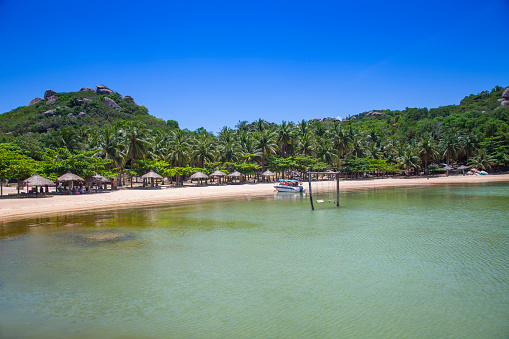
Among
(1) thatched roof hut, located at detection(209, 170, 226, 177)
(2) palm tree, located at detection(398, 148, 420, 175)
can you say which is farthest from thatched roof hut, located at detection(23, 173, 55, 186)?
(2) palm tree, located at detection(398, 148, 420, 175)

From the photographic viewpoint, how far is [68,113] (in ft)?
255

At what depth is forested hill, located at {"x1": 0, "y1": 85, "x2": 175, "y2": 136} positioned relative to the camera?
2640 inches

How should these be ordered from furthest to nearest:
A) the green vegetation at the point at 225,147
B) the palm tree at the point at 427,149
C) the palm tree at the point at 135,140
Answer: the palm tree at the point at 427,149, the palm tree at the point at 135,140, the green vegetation at the point at 225,147

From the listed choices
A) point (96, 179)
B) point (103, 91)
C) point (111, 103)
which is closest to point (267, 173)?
point (96, 179)

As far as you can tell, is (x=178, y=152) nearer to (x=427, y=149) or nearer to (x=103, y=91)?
(x=427, y=149)

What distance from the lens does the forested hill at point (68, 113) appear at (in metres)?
67.1

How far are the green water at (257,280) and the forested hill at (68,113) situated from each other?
2206 inches

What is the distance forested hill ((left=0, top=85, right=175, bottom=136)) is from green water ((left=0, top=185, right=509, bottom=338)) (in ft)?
184

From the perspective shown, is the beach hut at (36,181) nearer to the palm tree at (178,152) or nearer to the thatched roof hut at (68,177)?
the thatched roof hut at (68,177)

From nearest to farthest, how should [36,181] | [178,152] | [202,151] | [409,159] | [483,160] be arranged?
1. [36,181]
2. [178,152]
3. [202,151]
4. [409,159]
5. [483,160]

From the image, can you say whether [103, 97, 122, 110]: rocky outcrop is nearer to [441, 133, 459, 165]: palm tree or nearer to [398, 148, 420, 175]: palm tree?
[398, 148, 420, 175]: palm tree

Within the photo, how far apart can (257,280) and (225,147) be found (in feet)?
137

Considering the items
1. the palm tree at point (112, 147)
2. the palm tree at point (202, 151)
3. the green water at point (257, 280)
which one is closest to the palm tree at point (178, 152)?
the palm tree at point (202, 151)

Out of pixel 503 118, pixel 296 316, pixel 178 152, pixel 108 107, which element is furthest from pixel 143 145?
pixel 503 118
